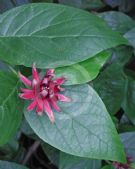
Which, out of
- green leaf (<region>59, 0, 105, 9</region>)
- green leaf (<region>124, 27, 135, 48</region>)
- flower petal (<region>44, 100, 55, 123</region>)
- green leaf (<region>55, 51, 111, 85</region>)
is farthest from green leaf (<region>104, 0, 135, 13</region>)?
flower petal (<region>44, 100, 55, 123</region>)

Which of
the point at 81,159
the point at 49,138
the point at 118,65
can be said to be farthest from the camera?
the point at 118,65

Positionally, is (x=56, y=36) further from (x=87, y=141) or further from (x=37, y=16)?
(x=87, y=141)

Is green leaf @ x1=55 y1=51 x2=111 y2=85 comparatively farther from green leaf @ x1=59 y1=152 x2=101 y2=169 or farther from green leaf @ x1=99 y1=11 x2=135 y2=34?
green leaf @ x1=99 y1=11 x2=135 y2=34

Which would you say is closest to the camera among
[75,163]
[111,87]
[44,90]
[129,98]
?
[44,90]

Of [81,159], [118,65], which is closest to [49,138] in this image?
[81,159]

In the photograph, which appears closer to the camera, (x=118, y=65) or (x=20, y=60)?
(x=20, y=60)

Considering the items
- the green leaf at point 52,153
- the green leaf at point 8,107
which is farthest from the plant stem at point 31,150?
the green leaf at point 8,107

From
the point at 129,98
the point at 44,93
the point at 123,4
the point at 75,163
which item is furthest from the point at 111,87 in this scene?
the point at 44,93

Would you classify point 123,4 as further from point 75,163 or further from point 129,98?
point 75,163
